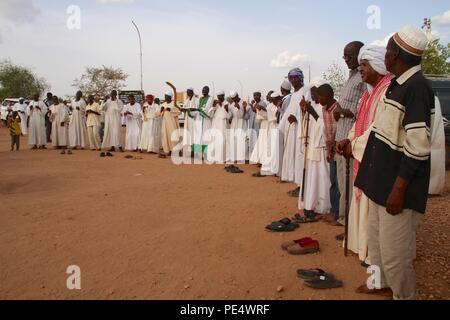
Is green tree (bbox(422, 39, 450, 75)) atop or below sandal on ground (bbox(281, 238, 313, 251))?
atop

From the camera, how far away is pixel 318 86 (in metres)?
4.85

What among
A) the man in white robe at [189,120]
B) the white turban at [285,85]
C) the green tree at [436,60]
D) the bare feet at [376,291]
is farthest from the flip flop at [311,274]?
the green tree at [436,60]

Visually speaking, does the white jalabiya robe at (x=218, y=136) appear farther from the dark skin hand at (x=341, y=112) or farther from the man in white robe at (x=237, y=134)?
the dark skin hand at (x=341, y=112)

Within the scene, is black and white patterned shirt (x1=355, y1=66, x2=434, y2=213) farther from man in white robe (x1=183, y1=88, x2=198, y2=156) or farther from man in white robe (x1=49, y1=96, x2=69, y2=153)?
man in white robe (x1=49, y1=96, x2=69, y2=153)

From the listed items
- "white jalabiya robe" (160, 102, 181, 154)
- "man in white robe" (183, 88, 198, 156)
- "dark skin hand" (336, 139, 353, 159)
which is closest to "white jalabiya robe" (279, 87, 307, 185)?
"dark skin hand" (336, 139, 353, 159)

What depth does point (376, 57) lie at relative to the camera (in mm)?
3420

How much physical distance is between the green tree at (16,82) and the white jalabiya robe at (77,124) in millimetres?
29194

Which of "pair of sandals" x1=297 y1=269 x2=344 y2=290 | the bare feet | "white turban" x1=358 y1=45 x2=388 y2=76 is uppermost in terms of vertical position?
"white turban" x1=358 y1=45 x2=388 y2=76

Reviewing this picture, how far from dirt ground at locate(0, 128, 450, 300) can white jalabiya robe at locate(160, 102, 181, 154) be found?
5740mm

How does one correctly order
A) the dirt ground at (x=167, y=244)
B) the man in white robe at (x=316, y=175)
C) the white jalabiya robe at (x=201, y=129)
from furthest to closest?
the white jalabiya robe at (x=201, y=129)
the man in white robe at (x=316, y=175)
the dirt ground at (x=167, y=244)

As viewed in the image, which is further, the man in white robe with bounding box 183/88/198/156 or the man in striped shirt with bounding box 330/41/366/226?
the man in white robe with bounding box 183/88/198/156

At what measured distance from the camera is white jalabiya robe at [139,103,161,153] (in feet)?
45.4

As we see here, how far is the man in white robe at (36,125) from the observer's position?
14398mm

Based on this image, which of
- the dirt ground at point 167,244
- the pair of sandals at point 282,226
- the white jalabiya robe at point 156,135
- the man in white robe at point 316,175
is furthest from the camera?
the white jalabiya robe at point 156,135
